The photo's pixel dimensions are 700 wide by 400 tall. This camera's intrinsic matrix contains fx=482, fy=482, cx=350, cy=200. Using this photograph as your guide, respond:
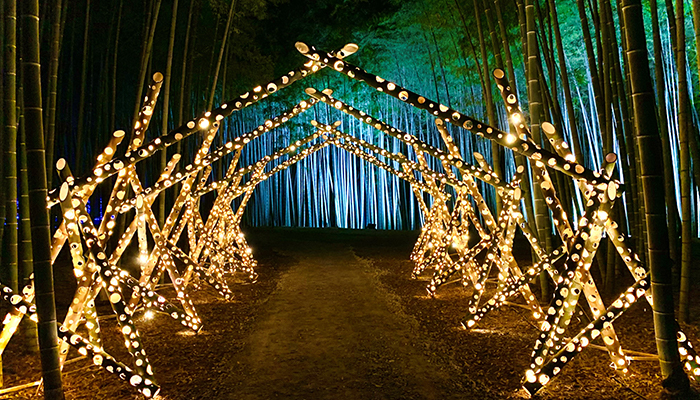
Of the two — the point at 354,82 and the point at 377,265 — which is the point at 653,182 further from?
the point at 354,82

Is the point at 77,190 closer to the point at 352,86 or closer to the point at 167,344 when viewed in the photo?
the point at 167,344

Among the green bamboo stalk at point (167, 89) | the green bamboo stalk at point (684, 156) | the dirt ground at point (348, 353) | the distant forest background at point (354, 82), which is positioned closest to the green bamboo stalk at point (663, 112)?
the distant forest background at point (354, 82)

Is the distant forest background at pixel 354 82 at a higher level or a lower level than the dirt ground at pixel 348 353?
higher

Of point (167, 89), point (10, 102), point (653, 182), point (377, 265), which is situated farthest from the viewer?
point (377, 265)

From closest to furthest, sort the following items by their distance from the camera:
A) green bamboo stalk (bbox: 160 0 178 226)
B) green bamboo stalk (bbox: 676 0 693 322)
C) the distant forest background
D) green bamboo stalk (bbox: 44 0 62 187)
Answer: green bamboo stalk (bbox: 44 0 62 187)
green bamboo stalk (bbox: 676 0 693 322)
the distant forest background
green bamboo stalk (bbox: 160 0 178 226)

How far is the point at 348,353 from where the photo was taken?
3098 millimetres

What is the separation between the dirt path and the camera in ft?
8.21

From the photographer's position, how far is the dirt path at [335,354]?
250cm

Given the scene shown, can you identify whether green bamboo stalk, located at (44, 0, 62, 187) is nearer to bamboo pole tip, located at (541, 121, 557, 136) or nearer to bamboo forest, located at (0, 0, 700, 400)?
bamboo forest, located at (0, 0, 700, 400)

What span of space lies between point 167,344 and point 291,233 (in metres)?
→ 9.94

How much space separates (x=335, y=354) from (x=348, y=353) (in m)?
0.09

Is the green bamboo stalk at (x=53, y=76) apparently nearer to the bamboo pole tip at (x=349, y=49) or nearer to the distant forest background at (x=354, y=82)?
the distant forest background at (x=354, y=82)

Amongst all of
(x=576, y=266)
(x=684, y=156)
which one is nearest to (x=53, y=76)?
(x=576, y=266)

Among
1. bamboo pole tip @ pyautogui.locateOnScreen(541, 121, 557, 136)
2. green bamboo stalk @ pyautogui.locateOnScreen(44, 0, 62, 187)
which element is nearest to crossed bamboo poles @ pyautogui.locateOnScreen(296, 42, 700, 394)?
bamboo pole tip @ pyautogui.locateOnScreen(541, 121, 557, 136)
